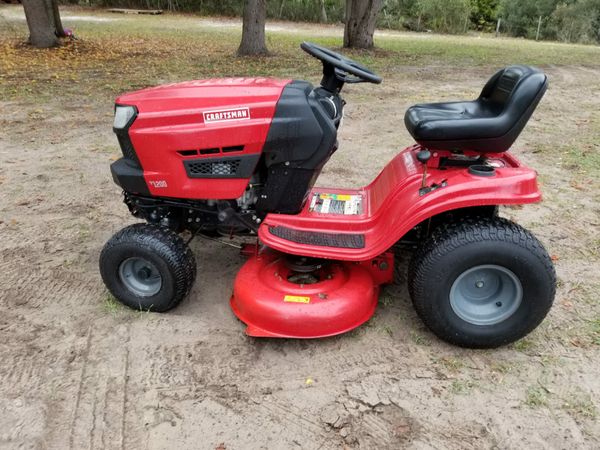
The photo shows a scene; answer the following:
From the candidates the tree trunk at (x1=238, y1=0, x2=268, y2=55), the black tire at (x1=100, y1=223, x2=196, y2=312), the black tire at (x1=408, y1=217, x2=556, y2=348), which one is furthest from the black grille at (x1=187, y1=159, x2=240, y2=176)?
the tree trunk at (x1=238, y1=0, x2=268, y2=55)

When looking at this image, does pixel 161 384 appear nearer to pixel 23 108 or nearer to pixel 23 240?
pixel 23 240

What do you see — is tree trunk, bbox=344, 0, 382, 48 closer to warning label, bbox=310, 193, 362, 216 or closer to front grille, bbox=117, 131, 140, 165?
warning label, bbox=310, 193, 362, 216

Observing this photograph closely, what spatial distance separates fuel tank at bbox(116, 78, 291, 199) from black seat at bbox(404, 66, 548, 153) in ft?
2.54

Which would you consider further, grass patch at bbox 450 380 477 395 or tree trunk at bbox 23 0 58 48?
tree trunk at bbox 23 0 58 48

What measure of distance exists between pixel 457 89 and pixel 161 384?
7.67 metres

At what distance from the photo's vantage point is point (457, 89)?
28.3 feet

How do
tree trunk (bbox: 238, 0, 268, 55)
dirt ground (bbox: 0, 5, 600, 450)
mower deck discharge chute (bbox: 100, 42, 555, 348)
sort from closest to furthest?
dirt ground (bbox: 0, 5, 600, 450) → mower deck discharge chute (bbox: 100, 42, 555, 348) → tree trunk (bbox: 238, 0, 268, 55)

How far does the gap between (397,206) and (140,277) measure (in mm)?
1475

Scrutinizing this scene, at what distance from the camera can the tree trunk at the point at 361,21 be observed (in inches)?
514

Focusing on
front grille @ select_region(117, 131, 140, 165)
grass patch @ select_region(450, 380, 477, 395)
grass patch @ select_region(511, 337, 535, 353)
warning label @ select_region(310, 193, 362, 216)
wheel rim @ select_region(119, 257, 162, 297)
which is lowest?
grass patch @ select_region(450, 380, 477, 395)

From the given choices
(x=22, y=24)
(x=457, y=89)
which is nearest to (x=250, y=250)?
(x=457, y=89)

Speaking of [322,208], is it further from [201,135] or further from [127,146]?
[127,146]

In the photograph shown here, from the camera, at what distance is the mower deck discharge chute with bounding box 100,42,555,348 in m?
2.46

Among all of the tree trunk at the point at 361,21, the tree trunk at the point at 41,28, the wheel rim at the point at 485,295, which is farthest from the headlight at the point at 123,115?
the tree trunk at the point at 361,21
